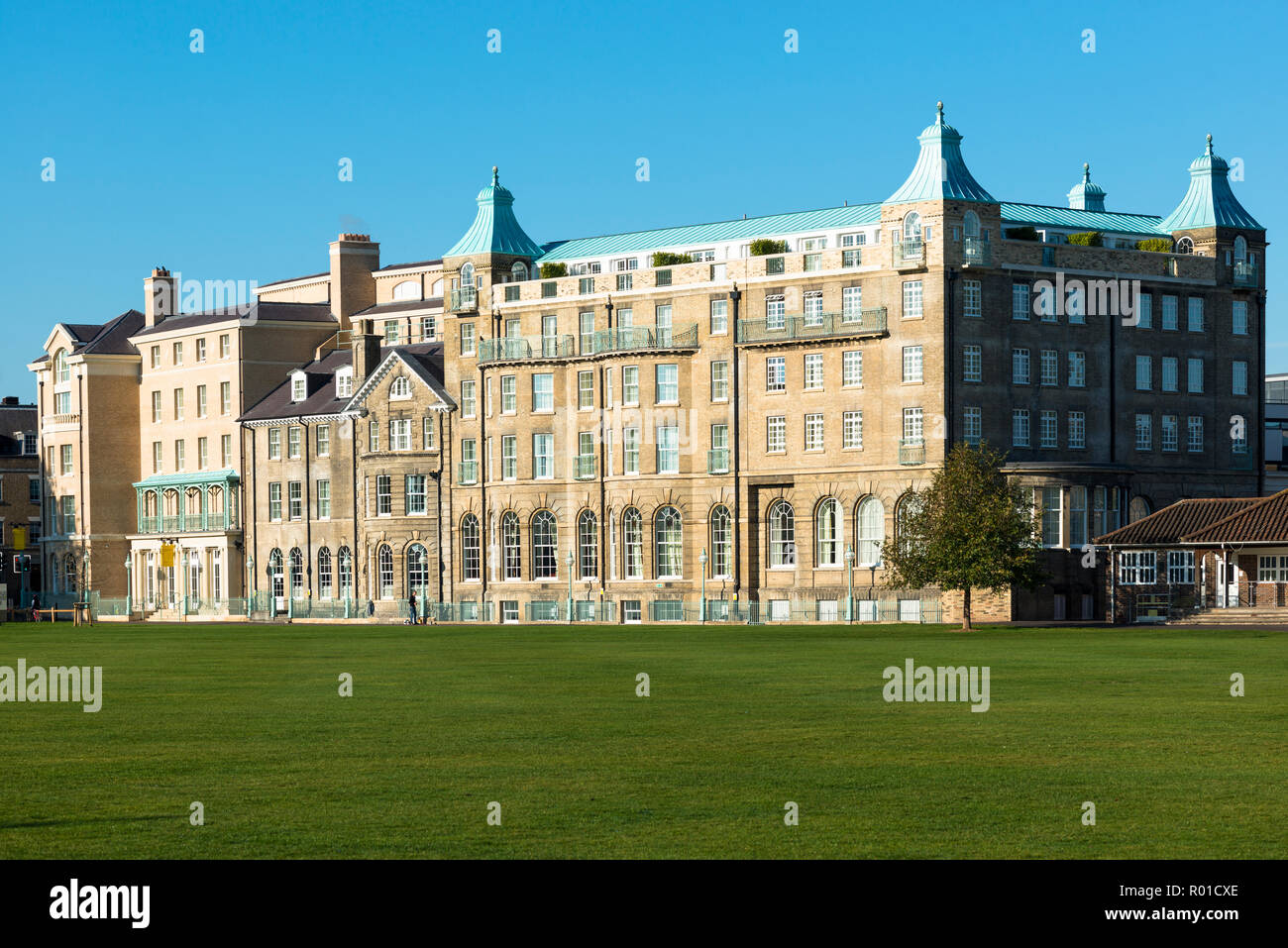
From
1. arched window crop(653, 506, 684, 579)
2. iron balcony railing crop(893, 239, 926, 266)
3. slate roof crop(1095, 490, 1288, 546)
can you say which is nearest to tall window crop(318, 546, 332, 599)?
arched window crop(653, 506, 684, 579)

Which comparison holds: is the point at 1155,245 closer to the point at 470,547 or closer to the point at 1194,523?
the point at 1194,523

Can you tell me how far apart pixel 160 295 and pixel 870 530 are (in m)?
64.0

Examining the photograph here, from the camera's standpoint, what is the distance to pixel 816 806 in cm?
1998

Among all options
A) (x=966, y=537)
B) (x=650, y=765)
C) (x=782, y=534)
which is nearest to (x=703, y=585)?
(x=782, y=534)

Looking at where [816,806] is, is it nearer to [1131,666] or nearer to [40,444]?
[1131,666]

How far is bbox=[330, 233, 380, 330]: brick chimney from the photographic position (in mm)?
127000

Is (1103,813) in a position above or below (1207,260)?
below

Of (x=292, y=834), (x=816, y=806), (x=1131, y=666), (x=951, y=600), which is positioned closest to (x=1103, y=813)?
(x=816, y=806)

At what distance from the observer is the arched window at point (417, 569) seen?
10788cm

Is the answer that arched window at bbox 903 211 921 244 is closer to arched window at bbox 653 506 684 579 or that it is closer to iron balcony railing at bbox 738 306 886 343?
iron balcony railing at bbox 738 306 886 343

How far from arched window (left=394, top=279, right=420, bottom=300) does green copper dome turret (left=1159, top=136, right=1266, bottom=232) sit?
48139 millimetres

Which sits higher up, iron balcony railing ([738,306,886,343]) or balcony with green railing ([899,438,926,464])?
iron balcony railing ([738,306,886,343])

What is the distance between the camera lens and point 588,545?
101188 millimetres
